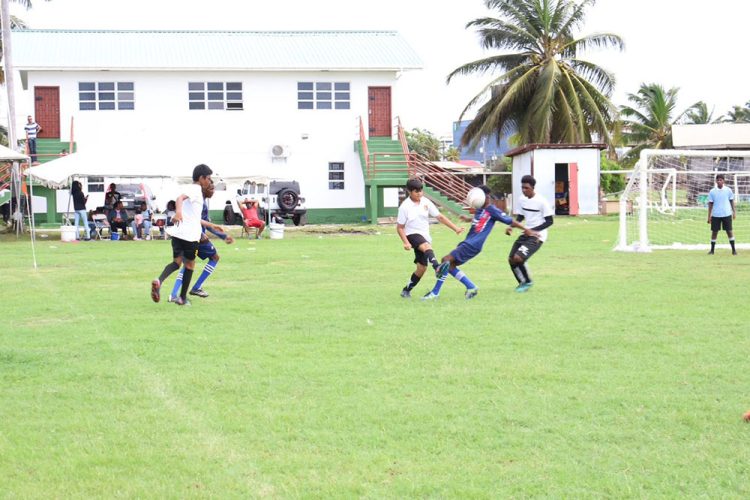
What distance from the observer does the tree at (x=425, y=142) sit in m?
83.8

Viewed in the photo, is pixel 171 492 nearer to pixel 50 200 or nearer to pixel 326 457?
pixel 326 457

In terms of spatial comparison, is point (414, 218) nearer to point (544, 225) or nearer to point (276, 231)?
point (544, 225)

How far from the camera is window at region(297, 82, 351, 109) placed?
130 feet

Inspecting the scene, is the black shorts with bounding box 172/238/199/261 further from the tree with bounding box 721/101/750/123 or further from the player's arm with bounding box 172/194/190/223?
the tree with bounding box 721/101/750/123

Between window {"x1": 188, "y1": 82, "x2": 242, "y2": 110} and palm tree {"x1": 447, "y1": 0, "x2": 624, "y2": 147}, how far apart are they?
10.8 meters

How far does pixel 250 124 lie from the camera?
129 ft

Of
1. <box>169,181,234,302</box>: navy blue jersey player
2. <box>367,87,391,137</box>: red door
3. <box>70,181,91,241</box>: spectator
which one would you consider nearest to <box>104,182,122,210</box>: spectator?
<box>70,181,91,241</box>: spectator

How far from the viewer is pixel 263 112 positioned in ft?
130

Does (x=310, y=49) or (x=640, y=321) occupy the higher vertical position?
(x=310, y=49)

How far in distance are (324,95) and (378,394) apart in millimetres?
33723

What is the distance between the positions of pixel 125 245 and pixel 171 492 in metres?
22.0

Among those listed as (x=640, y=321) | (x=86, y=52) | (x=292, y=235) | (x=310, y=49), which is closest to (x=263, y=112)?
(x=310, y=49)

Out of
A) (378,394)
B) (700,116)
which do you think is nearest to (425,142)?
(700,116)

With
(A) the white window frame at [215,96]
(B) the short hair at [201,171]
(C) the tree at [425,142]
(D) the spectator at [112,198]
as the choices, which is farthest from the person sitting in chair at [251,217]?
(C) the tree at [425,142]
